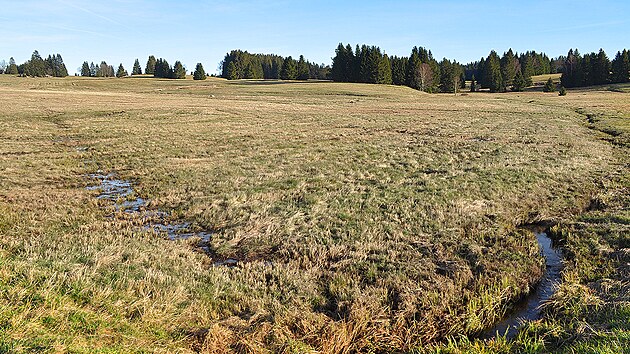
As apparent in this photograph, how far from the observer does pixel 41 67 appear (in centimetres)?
13138

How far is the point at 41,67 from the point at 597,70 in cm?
16359

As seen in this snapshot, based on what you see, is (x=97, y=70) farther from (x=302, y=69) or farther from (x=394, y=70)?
(x=394, y=70)

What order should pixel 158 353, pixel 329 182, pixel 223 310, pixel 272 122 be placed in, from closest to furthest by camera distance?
pixel 158 353 → pixel 223 310 → pixel 329 182 → pixel 272 122

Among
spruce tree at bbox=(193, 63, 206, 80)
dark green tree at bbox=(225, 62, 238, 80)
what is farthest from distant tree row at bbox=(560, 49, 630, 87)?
spruce tree at bbox=(193, 63, 206, 80)

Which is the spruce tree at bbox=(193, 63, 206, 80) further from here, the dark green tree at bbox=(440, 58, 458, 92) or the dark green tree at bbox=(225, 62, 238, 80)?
the dark green tree at bbox=(440, 58, 458, 92)

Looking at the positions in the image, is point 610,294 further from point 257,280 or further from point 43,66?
point 43,66

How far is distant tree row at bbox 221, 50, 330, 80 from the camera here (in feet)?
369

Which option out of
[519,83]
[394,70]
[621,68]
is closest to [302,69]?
[394,70]

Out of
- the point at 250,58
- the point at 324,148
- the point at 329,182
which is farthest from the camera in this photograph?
the point at 250,58

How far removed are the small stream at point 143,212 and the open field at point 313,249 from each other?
31cm

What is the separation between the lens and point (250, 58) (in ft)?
434

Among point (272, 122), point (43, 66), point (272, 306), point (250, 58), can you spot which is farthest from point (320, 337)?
point (43, 66)

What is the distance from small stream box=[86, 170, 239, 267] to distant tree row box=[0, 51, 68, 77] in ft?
471

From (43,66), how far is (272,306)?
161171 millimetres
